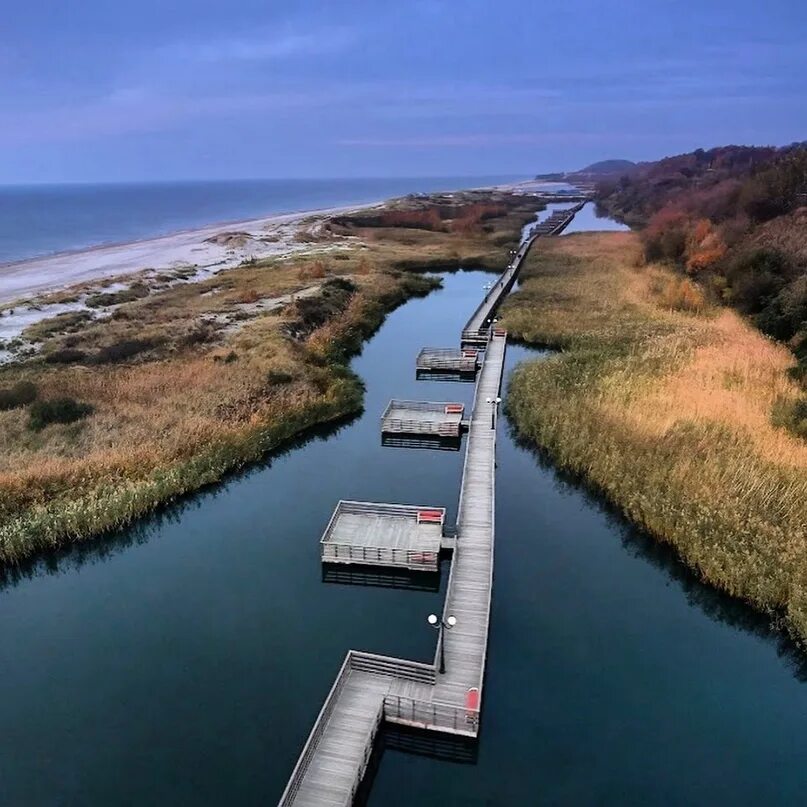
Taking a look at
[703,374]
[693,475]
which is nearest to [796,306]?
[703,374]

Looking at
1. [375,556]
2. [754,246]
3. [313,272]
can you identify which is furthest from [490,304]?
[375,556]

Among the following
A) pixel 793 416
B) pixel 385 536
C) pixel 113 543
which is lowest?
pixel 113 543

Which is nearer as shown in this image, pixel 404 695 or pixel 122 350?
pixel 404 695

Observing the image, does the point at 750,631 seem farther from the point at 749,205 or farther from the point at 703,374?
the point at 749,205

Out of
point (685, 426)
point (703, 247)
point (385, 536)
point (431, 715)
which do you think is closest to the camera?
point (431, 715)

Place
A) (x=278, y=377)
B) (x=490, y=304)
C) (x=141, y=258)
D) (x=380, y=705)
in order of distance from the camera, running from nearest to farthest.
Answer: (x=380, y=705) → (x=278, y=377) → (x=490, y=304) → (x=141, y=258)

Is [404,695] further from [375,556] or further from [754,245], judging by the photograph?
[754,245]

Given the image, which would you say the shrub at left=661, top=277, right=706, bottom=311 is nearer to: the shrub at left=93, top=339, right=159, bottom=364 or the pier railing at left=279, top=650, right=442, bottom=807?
the shrub at left=93, top=339, right=159, bottom=364
